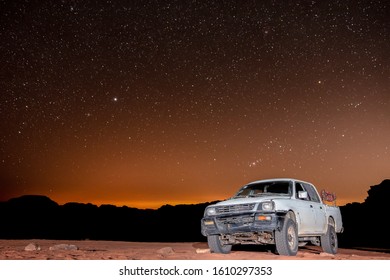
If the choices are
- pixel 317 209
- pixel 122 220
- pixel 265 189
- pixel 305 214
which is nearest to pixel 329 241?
pixel 317 209

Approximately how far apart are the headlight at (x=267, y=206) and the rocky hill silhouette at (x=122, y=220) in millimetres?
56314

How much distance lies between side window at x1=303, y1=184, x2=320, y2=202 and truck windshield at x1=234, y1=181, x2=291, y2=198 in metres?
0.99

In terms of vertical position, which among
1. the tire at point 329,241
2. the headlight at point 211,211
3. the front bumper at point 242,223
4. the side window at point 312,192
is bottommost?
the tire at point 329,241

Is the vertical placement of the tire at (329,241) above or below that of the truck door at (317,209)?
below

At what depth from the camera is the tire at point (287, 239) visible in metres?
10.2

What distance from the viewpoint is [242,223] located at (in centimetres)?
1038

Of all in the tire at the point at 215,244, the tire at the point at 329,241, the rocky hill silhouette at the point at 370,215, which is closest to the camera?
the tire at the point at 215,244

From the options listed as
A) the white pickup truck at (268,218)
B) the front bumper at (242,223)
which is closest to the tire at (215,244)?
the white pickup truck at (268,218)

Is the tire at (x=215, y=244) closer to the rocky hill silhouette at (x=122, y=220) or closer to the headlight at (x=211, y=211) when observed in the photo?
the headlight at (x=211, y=211)

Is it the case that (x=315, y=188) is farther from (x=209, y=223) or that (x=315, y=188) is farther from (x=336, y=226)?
(x=209, y=223)

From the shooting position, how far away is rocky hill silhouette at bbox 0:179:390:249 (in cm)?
7094

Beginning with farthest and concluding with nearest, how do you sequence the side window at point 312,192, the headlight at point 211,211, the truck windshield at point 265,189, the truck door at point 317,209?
the side window at point 312,192 < the truck door at point 317,209 < the truck windshield at point 265,189 < the headlight at point 211,211

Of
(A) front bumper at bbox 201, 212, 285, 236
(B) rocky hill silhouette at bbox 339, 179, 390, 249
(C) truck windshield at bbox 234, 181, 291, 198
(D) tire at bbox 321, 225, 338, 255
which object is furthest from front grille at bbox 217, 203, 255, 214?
(B) rocky hill silhouette at bbox 339, 179, 390, 249

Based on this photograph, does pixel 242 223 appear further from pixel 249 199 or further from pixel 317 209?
pixel 317 209
